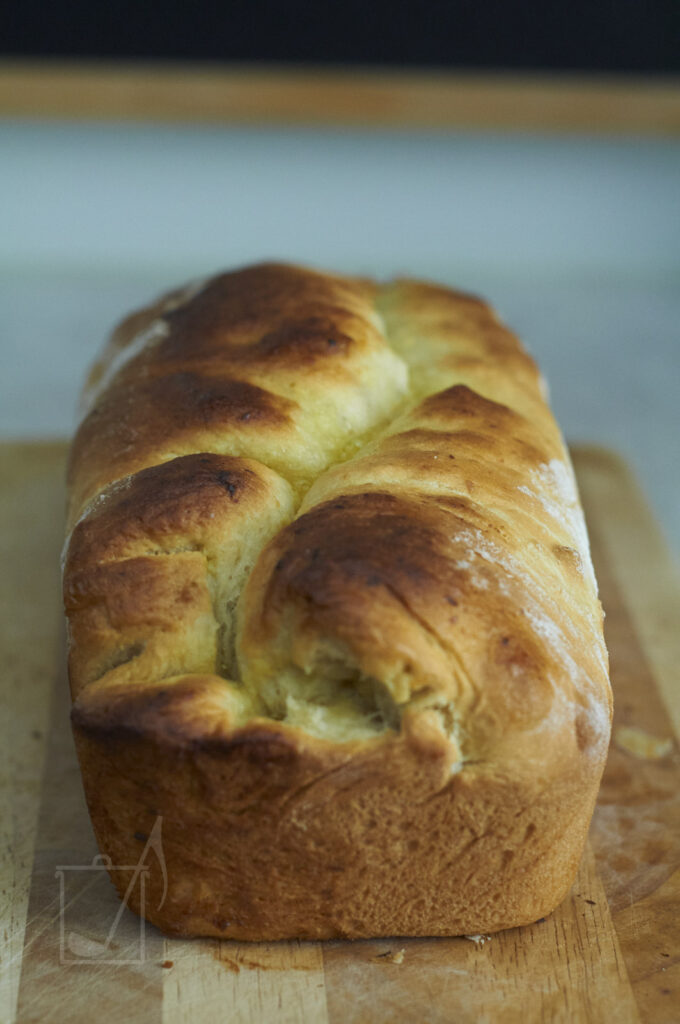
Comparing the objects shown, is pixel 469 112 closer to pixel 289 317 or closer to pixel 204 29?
pixel 204 29

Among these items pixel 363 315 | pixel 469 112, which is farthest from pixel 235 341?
pixel 469 112

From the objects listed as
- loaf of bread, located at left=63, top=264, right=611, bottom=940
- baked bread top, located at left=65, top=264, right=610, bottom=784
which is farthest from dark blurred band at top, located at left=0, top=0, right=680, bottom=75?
loaf of bread, located at left=63, top=264, right=611, bottom=940

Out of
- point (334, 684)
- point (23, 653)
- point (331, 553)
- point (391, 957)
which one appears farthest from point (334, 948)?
point (23, 653)

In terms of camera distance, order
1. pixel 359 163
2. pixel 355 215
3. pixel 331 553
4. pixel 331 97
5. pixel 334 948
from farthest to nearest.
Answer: pixel 355 215 < pixel 359 163 < pixel 331 97 < pixel 334 948 < pixel 331 553

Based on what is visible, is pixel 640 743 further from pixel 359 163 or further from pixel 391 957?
pixel 359 163

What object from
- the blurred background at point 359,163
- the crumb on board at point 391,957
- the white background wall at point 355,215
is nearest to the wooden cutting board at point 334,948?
the crumb on board at point 391,957

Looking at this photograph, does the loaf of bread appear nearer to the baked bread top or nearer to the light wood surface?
the baked bread top
